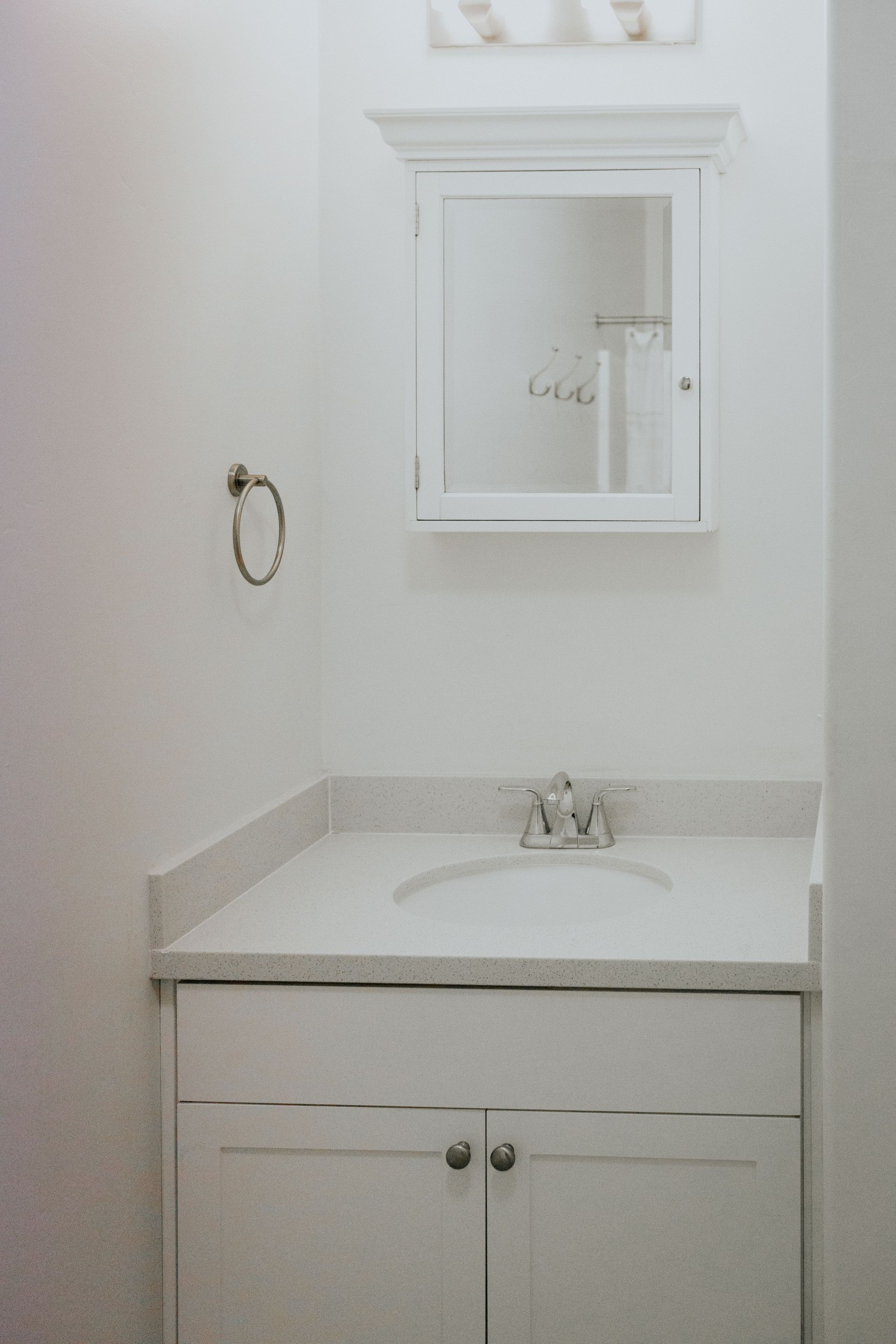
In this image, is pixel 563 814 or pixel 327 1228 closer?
pixel 327 1228

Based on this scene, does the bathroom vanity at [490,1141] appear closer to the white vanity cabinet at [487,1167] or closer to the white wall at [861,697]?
the white vanity cabinet at [487,1167]

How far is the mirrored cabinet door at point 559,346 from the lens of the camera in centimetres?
168

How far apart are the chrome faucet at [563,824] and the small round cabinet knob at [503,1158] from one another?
23.3 inches

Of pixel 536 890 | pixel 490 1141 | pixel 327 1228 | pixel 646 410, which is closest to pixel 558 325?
pixel 646 410

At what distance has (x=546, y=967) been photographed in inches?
48.1

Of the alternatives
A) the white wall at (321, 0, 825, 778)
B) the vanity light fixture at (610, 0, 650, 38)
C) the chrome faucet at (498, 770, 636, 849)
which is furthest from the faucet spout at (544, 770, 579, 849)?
the vanity light fixture at (610, 0, 650, 38)

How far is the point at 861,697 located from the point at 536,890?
940 mm

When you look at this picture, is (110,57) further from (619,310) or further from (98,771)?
(619,310)

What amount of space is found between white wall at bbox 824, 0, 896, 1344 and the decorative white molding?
86 centimetres

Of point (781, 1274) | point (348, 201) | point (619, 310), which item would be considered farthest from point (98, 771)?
point (348, 201)

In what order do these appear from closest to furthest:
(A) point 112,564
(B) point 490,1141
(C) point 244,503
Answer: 1. (A) point 112,564
2. (B) point 490,1141
3. (C) point 244,503

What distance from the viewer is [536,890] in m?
1.72

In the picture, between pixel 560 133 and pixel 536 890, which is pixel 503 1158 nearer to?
pixel 536 890

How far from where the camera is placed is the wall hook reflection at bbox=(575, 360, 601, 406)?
1710 millimetres
